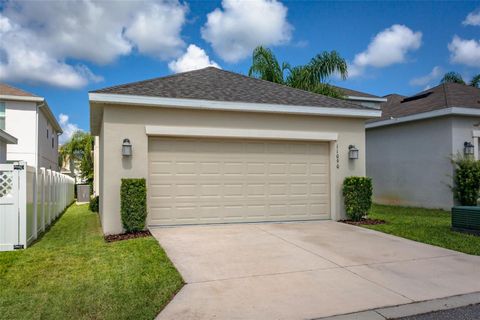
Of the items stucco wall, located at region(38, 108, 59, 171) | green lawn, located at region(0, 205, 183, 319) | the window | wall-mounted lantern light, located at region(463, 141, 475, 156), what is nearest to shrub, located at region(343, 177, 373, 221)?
wall-mounted lantern light, located at region(463, 141, 475, 156)

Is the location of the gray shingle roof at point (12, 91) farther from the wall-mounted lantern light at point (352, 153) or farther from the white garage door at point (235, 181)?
the wall-mounted lantern light at point (352, 153)

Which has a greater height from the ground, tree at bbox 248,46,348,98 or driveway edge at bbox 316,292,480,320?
tree at bbox 248,46,348,98

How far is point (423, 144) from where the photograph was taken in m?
13.8

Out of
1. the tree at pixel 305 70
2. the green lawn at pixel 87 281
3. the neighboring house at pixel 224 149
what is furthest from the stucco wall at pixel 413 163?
the green lawn at pixel 87 281

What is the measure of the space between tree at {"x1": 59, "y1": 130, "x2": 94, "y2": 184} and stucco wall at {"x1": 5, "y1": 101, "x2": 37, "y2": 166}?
22.1 ft

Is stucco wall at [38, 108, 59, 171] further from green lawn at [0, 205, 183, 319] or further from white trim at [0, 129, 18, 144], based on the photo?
green lawn at [0, 205, 183, 319]

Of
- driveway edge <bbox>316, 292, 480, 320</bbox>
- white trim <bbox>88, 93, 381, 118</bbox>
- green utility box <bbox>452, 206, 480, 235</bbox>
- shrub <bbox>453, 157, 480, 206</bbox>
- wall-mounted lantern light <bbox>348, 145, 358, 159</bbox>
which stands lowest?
driveway edge <bbox>316, 292, 480, 320</bbox>

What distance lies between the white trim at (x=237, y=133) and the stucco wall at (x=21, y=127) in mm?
13032

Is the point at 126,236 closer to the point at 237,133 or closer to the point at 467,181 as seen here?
the point at 237,133

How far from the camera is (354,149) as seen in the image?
10508mm

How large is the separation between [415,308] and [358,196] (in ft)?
20.7

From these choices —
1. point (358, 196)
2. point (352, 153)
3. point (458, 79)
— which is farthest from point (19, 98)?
point (458, 79)

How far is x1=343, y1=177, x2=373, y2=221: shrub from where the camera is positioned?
33.1 feet

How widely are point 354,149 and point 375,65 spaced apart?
1201 centimetres
